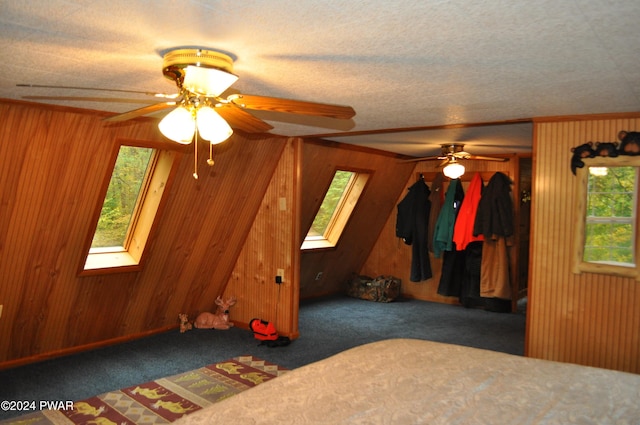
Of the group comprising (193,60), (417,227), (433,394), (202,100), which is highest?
(193,60)

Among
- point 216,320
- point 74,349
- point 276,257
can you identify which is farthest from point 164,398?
point 276,257

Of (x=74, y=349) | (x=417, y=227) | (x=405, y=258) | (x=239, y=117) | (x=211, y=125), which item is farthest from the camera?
(x=405, y=258)

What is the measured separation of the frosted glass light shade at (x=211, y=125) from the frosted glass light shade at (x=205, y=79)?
0.07 meters

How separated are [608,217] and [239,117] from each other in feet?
7.58

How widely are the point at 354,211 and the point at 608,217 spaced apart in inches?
141

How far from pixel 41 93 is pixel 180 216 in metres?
1.75

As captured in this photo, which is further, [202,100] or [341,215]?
[341,215]

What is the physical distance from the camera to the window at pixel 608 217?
3.15 metres

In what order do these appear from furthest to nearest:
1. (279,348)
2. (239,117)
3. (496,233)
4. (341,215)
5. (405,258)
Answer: (405,258) < (341,215) < (496,233) < (279,348) < (239,117)

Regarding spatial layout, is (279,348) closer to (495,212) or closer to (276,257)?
(276,257)

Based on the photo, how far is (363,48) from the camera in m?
2.01

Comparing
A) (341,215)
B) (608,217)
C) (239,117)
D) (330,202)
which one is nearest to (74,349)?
(239,117)

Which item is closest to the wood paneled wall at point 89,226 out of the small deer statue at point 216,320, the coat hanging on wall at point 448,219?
the small deer statue at point 216,320

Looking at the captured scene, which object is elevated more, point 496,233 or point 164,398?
point 496,233
